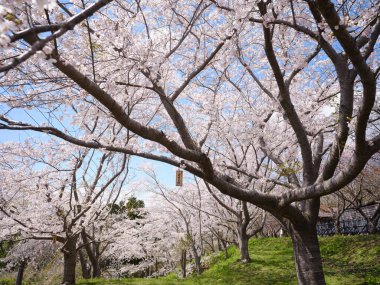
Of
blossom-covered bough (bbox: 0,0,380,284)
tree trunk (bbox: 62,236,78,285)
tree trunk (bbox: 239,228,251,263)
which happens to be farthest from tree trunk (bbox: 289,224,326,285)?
tree trunk (bbox: 62,236,78,285)

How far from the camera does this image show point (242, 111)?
11.0 m

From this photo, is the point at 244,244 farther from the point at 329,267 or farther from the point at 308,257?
the point at 308,257

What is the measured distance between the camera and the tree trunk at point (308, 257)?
541 centimetres

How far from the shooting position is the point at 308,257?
18.0 ft

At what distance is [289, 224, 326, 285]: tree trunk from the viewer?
17.7 ft

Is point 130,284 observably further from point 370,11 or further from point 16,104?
point 370,11

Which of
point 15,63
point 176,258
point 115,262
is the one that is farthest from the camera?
point 176,258

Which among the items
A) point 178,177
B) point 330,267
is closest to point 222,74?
point 178,177

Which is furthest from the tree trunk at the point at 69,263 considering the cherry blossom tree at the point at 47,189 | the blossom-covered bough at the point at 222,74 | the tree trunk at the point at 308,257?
the tree trunk at the point at 308,257

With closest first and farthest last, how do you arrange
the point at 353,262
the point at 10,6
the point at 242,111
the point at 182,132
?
1. the point at 10,6
2. the point at 182,132
3. the point at 353,262
4. the point at 242,111

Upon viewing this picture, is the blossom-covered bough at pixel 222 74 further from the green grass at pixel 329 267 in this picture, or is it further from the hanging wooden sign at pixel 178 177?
the green grass at pixel 329 267

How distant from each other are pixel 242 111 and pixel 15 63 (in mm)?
9698

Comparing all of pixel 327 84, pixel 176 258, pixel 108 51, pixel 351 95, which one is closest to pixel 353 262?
pixel 327 84

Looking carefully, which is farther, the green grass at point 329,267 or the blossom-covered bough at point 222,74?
the green grass at point 329,267
